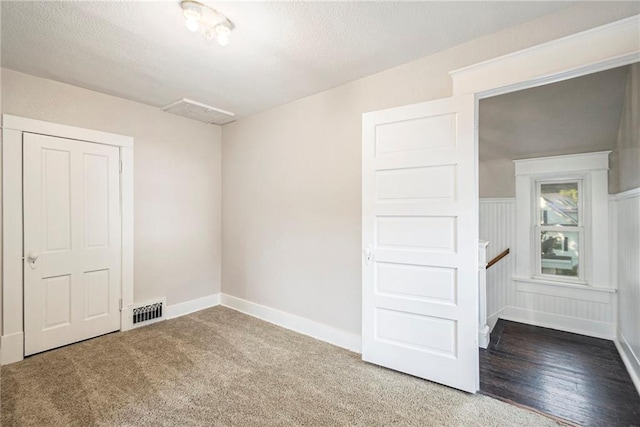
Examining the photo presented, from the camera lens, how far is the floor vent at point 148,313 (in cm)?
330

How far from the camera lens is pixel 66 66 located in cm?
251

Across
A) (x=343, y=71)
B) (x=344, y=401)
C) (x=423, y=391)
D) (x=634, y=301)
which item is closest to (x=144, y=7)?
(x=343, y=71)

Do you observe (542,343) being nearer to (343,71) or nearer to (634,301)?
(634,301)

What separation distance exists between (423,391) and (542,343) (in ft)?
6.27

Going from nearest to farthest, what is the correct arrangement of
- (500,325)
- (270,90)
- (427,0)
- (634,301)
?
(427,0) → (634,301) → (270,90) → (500,325)

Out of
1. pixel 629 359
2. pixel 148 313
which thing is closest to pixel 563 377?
pixel 629 359

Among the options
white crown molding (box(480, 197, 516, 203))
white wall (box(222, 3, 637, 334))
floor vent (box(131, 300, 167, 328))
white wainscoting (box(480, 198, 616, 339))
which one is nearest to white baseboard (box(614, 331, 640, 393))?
white wainscoting (box(480, 198, 616, 339))

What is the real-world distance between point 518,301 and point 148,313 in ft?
15.1

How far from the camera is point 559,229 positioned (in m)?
3.83

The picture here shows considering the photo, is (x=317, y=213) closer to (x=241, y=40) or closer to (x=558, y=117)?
(x=241, y=40)

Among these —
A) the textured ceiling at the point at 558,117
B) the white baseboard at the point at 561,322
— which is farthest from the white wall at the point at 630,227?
the white baseboard at the point at 561,322

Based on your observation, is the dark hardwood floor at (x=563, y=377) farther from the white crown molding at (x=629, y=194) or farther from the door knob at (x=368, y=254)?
the white crown molding at (x=629, y=194)

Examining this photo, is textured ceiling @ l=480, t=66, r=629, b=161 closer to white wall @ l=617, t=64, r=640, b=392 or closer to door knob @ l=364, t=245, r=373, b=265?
white wall @ l=617, t=64, r=640, b=392

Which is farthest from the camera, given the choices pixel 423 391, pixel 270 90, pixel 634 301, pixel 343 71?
pixel 270 90
